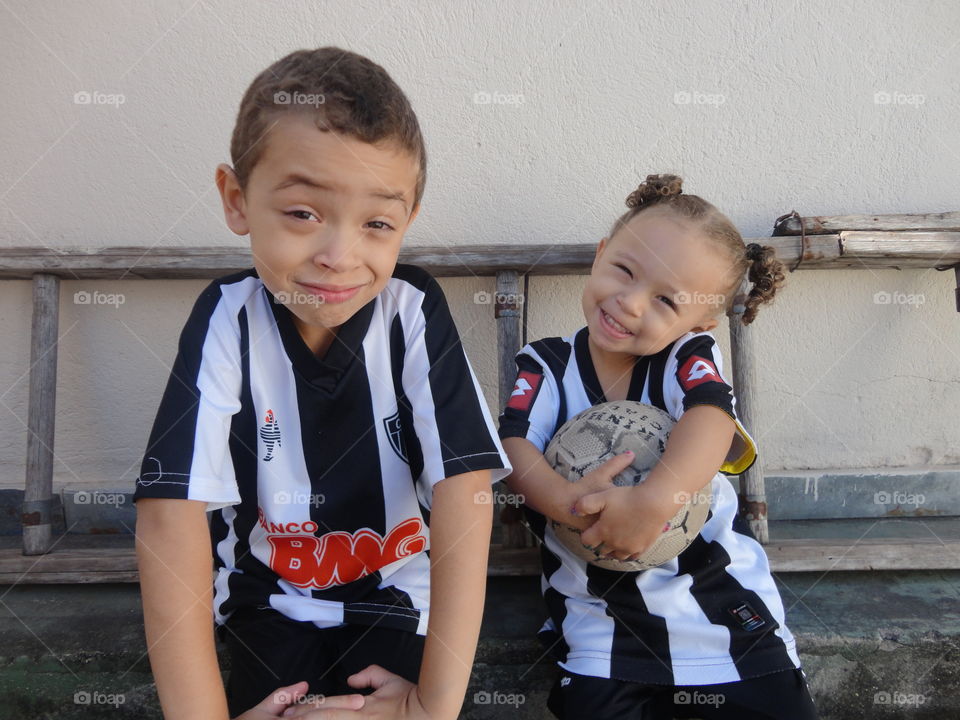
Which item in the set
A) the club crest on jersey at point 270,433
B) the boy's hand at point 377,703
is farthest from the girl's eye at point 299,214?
the boy's hand at point 377,703

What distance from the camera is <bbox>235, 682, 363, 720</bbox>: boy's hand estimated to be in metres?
1.69

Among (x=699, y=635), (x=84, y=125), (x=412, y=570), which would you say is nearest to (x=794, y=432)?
(x=699, y=635)

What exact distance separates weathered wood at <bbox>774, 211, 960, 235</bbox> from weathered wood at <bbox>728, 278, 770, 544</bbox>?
1.10 feet

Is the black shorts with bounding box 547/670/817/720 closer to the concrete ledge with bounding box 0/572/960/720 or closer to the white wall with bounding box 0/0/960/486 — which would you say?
the concrete ledge with bounding box 0/572/960/720

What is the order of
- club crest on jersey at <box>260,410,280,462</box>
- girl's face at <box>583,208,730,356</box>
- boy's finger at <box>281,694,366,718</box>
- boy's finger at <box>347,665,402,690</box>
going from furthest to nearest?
girl's face at <box>583,208,730,356</box> < club crest on jersey at <box>260,410,280,462</box> < boy's finger at <box>347,665,402,690</box> < boy's finger at <box>281,694,366,718</box>

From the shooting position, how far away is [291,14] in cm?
307

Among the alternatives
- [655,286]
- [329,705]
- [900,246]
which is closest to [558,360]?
[655,286]

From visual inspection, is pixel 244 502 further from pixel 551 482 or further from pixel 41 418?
pixel 41 418

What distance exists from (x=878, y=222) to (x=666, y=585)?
1939mm

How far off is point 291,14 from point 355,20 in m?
0.27

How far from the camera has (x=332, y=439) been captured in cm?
191

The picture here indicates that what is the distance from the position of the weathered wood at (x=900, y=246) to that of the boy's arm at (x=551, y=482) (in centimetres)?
165

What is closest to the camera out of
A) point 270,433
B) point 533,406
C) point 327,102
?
point 327,102

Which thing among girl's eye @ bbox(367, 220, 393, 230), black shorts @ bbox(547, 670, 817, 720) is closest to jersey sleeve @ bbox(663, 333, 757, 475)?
black shorts @ bbox(547, 670, 817, 720)
